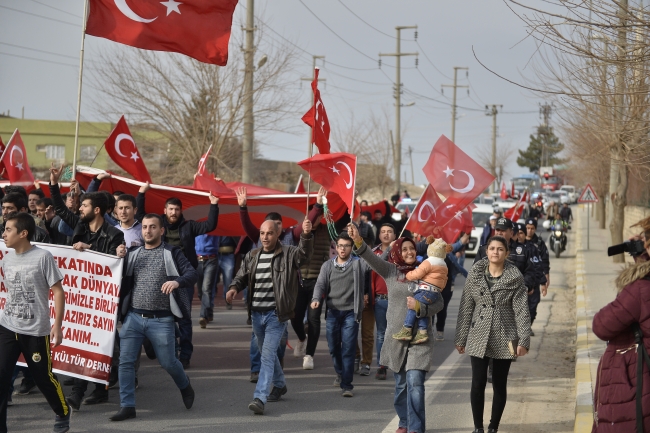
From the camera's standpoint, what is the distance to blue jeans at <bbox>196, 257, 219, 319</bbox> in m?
13.0

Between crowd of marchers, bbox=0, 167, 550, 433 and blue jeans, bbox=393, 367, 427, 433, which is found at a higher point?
crowd of marchers, bbox=0, 167, 550, 433

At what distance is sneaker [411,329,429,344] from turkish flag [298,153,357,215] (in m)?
2.14

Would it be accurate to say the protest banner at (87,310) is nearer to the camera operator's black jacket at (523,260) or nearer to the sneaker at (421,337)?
the sneaker at (421,337)

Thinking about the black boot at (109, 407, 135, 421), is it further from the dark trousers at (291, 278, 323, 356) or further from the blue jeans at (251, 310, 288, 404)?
the dark trousers at (291, 278, 323, 356)

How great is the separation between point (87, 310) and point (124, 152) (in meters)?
4.88

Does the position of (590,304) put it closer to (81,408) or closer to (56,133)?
(81,408)

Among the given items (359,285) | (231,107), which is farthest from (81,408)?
(231,107)

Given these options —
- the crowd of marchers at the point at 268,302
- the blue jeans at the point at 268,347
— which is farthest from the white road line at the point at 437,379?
the blue jeans at the point at 268,347

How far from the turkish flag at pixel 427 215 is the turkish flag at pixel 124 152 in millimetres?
3849

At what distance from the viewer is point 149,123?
85.1 ft

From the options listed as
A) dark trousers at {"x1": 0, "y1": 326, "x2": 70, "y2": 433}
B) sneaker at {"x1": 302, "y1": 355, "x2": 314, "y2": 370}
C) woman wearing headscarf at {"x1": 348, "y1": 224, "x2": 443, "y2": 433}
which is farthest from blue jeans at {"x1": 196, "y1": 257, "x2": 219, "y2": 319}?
dark trousers at {"x1": 0, "y1": 326, "x2": 70, "y2": 433}

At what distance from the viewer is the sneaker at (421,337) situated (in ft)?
23.4

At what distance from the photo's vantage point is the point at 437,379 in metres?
10.1

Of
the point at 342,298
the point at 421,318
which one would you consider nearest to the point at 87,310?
the point at 342,298
